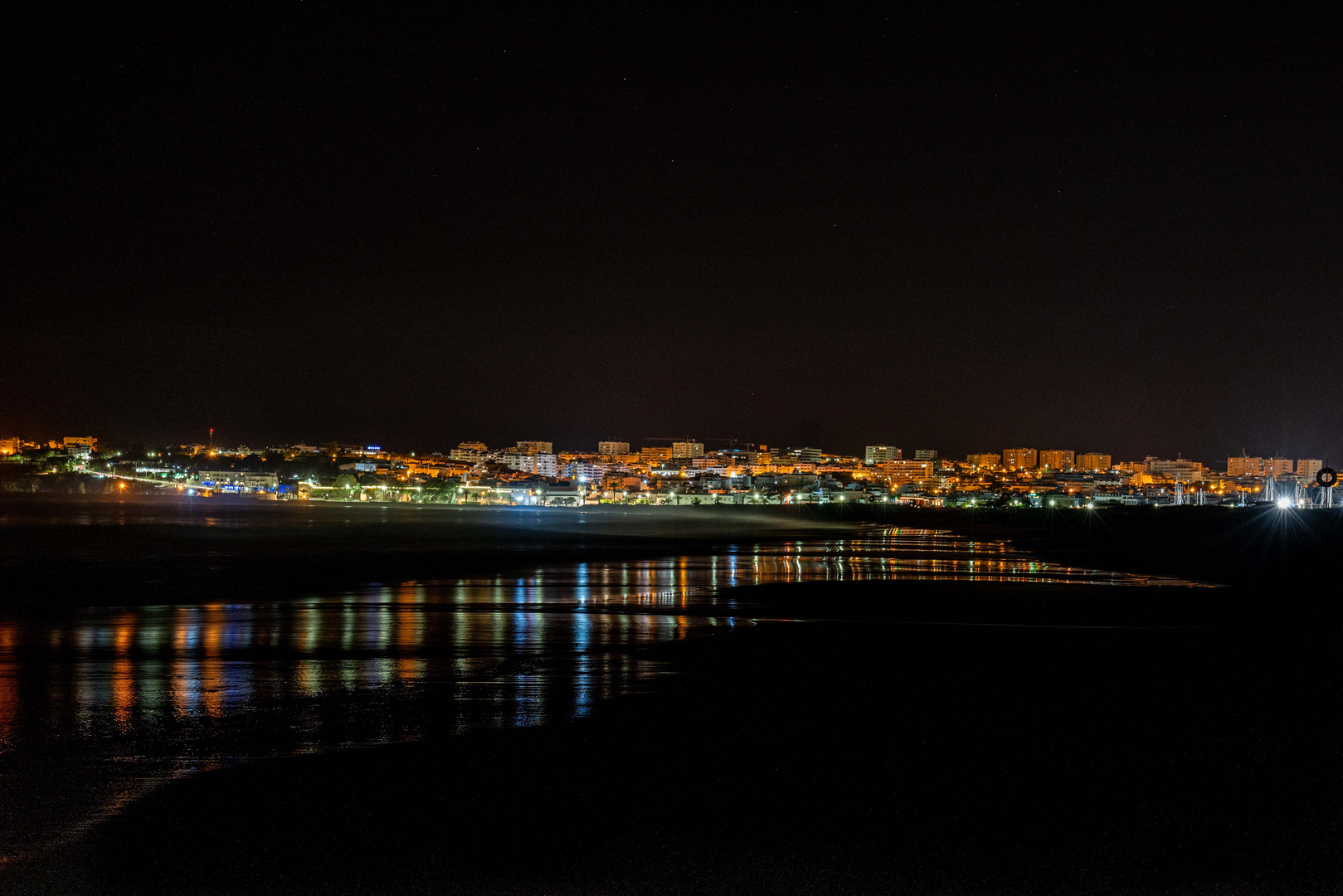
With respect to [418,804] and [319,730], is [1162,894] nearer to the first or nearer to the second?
[418,804]

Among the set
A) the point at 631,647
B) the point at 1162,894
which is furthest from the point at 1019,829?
the point at 631,647

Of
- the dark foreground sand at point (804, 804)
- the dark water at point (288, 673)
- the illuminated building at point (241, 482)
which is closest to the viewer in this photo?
Answer: the dark foreground sand at point (804, 804)

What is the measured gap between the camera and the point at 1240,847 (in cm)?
526

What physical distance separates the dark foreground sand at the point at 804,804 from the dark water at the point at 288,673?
1.89 ft

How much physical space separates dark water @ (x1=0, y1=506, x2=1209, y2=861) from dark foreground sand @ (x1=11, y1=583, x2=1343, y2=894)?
1.89 ft

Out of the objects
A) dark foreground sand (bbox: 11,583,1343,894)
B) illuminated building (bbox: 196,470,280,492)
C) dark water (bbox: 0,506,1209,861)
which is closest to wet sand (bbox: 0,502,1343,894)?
dark foreground sand (bbox: 11,583,1343,894)

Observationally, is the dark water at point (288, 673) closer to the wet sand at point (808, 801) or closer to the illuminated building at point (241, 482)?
the wet sand at point (808, 801)

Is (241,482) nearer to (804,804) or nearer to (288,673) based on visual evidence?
(288,673)

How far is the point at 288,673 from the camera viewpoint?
999 centimetres

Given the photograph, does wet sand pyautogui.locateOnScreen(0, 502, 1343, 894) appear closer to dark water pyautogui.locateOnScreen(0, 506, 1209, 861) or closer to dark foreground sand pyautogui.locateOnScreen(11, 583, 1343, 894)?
dark foreground sand pyautogui.locateOnScreen(11, 583, 1343, 894)

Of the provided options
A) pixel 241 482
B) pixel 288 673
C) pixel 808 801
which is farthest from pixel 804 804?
pixel 241 482

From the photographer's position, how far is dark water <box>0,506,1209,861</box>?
21.5ft

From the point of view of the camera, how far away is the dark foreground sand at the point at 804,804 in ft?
15.9

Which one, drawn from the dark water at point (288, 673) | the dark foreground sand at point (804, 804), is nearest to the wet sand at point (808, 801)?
the dark foreground sand at point (804, 804)
